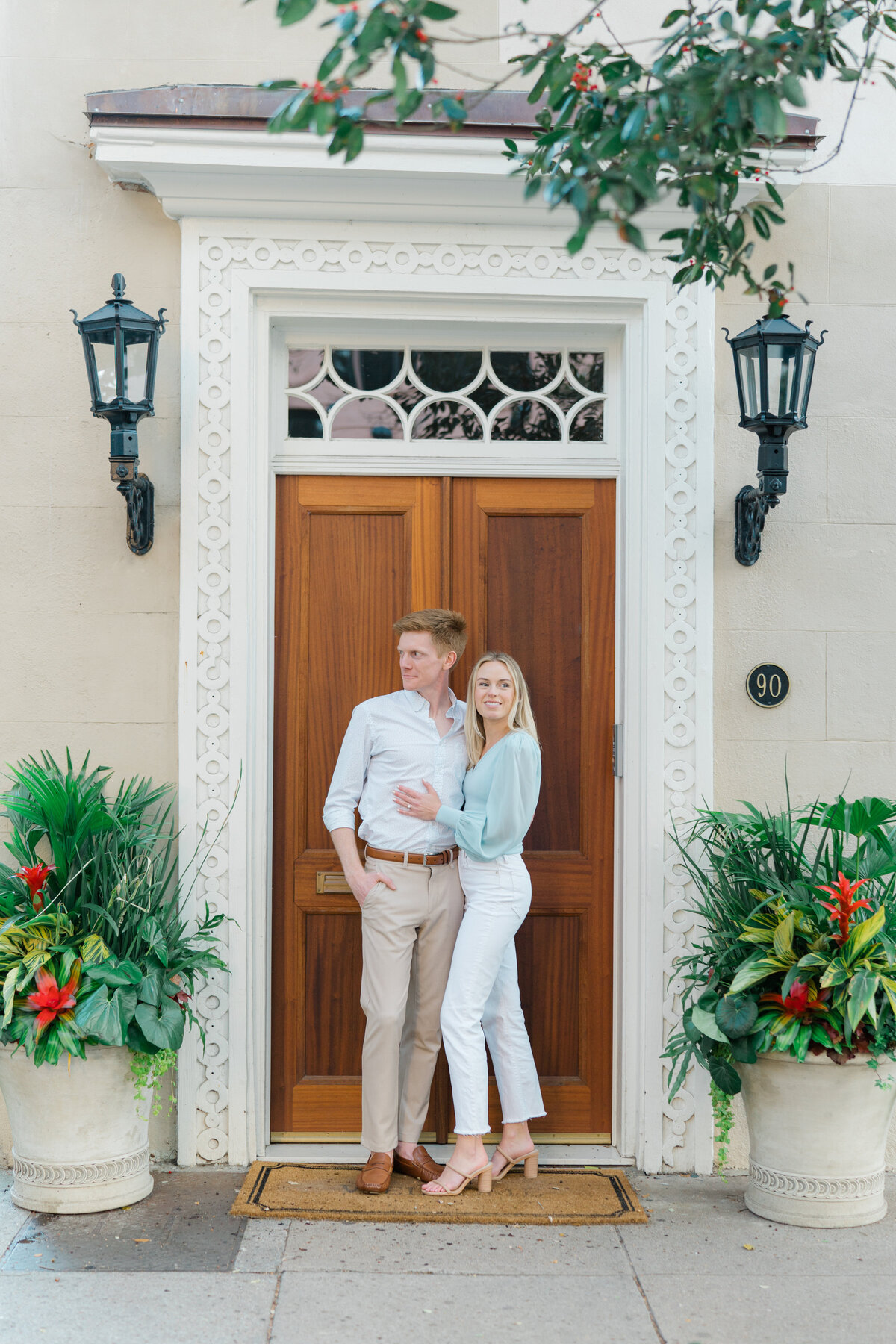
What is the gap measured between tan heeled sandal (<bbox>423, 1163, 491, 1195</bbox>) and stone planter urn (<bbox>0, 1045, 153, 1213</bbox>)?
1019 millimetres

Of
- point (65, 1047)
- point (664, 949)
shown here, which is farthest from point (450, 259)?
point (65, 1047)

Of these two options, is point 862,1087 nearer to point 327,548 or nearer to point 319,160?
point 327,548

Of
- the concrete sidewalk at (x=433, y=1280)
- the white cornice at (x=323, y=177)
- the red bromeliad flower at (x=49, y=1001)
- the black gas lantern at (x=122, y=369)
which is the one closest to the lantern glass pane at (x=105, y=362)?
the black gas lantern at (x=122, y=369)

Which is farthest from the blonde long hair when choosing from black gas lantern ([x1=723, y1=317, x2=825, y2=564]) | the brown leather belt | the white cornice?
the white cornice

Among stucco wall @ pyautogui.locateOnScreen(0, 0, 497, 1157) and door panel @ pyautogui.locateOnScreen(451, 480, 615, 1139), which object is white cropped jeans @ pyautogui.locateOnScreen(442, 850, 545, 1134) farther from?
stucco wall @ pyautogui.locateOnScreen(0, 0, 497, 1157)

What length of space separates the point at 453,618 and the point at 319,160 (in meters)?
1.63

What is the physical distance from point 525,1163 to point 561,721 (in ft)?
5.18

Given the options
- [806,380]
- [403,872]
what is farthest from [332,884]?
[806,380]

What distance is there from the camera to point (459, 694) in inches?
168

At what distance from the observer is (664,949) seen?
408cm

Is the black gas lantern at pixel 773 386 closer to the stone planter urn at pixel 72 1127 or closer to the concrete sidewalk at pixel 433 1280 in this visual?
the concrete sidewalk at pixel 433 1280

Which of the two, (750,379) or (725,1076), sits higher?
(750,379)

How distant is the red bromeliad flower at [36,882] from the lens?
3.69 metres

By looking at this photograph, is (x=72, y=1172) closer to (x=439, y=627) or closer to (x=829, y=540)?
(x=439, y=627)
